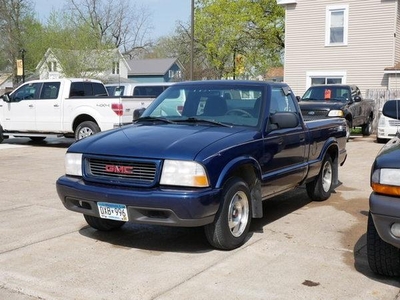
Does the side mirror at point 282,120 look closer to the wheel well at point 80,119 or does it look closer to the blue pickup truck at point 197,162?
the blue pickup truck at point 197,162

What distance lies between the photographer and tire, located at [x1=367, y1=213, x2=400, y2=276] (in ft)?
14.4

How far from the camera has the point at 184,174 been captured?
4758 millimetres

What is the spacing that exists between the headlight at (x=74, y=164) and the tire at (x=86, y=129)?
833cm

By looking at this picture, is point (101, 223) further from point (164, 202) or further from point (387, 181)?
point (387, 181)

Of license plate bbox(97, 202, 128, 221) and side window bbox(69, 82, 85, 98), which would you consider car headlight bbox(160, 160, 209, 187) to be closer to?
license plate bbox(97, 202, 128, 221)

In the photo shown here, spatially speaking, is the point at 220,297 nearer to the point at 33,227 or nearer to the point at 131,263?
the point at 131,263

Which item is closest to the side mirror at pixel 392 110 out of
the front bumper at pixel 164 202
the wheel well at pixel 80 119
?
the front bumper at pixel 164 202

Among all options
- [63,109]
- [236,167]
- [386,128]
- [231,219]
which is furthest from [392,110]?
[386,128]

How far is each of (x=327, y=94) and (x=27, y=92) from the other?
9.67m

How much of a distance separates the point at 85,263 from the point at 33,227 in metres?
1.58

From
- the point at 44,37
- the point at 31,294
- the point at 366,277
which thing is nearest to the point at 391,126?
the point at 366,277

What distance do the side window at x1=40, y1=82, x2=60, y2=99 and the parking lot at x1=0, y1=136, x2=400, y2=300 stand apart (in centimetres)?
740

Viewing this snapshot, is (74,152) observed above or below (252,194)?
above

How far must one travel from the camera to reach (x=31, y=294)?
13.6ft
